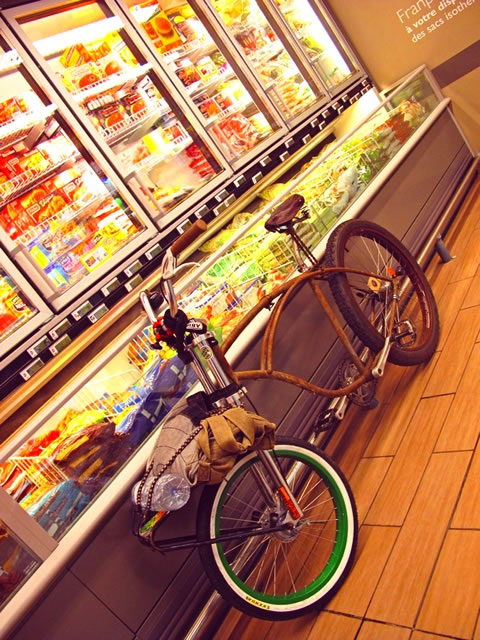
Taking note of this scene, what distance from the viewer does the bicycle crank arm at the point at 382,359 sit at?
113 inches

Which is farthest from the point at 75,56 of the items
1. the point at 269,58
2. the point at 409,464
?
the point at 409,464

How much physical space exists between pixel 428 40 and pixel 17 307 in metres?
4.70

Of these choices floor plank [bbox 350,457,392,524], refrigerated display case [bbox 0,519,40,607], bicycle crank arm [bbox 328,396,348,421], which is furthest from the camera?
bicycle crank arm [bbox 328,396,348,421]

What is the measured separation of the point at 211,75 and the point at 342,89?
1.65 meters

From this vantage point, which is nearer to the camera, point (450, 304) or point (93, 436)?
point (93, 436)

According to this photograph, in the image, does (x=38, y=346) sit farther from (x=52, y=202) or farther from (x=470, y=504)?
(x=470, y=504)

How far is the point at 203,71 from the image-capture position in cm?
483

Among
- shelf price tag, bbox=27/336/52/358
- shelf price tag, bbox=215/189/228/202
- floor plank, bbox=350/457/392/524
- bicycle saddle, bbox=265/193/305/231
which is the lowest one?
floor plank, bbox=350/457/392/524

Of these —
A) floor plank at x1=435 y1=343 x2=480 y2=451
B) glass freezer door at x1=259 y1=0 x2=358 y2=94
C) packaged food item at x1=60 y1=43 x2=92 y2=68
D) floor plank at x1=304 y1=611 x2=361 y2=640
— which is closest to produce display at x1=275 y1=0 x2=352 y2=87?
glass freezer door at x1=259 y1=0 x2=358 y2=94

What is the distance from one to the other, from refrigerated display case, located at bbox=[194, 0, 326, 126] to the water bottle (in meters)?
4.11

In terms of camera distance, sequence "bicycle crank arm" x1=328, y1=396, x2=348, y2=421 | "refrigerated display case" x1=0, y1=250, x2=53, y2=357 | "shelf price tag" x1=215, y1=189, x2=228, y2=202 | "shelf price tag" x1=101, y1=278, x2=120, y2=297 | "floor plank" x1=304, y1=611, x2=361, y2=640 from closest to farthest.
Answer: "floor plank" x1=304, y1=611, x2=361, y2=640 < "bicycle crank arm" x1=328, y1=396, x2=348, y2=421 < "refrigerated display case" x1=0, y1=250, x2=53, y2=357 < "shelf price tag" x1=101, y1=278, x2=120, y2=297 < "shelf price tag" x1=215, y1=189, x2=228, y2=202

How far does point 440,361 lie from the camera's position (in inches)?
122

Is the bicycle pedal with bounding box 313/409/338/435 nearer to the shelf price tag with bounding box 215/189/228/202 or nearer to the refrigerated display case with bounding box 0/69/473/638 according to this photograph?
the refrigerated display case with bounding box 0/69/473/638

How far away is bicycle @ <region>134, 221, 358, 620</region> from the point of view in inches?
79.2
